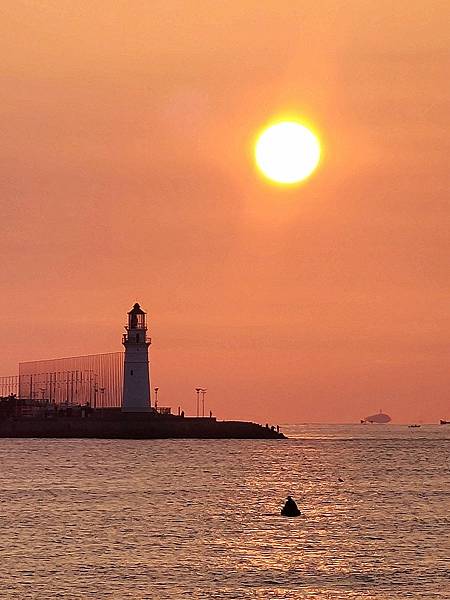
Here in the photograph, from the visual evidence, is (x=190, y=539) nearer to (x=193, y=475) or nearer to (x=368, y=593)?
(x=368, y=593)

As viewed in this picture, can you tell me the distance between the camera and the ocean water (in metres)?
64.1

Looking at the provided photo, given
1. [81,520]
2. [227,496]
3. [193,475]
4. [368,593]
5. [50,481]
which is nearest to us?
[368,593]

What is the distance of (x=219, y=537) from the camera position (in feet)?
274

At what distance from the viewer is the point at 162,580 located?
216 feet

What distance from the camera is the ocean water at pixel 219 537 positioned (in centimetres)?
6406

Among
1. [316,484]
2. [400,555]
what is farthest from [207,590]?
[316,484]

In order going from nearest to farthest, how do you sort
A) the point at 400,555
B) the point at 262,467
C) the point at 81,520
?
the point at 400,555 < the point at 81,520 < the point at 262,467

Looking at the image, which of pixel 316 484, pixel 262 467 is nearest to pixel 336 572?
pixel 316 484

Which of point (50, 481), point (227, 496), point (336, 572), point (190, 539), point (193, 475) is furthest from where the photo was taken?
point (193, 475)

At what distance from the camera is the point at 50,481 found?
137 m

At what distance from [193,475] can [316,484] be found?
60.6ft

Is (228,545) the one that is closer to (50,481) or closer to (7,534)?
(7,534)

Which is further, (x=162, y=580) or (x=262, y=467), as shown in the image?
(x=262, y=467)

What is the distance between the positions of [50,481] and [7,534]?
53553 mm
